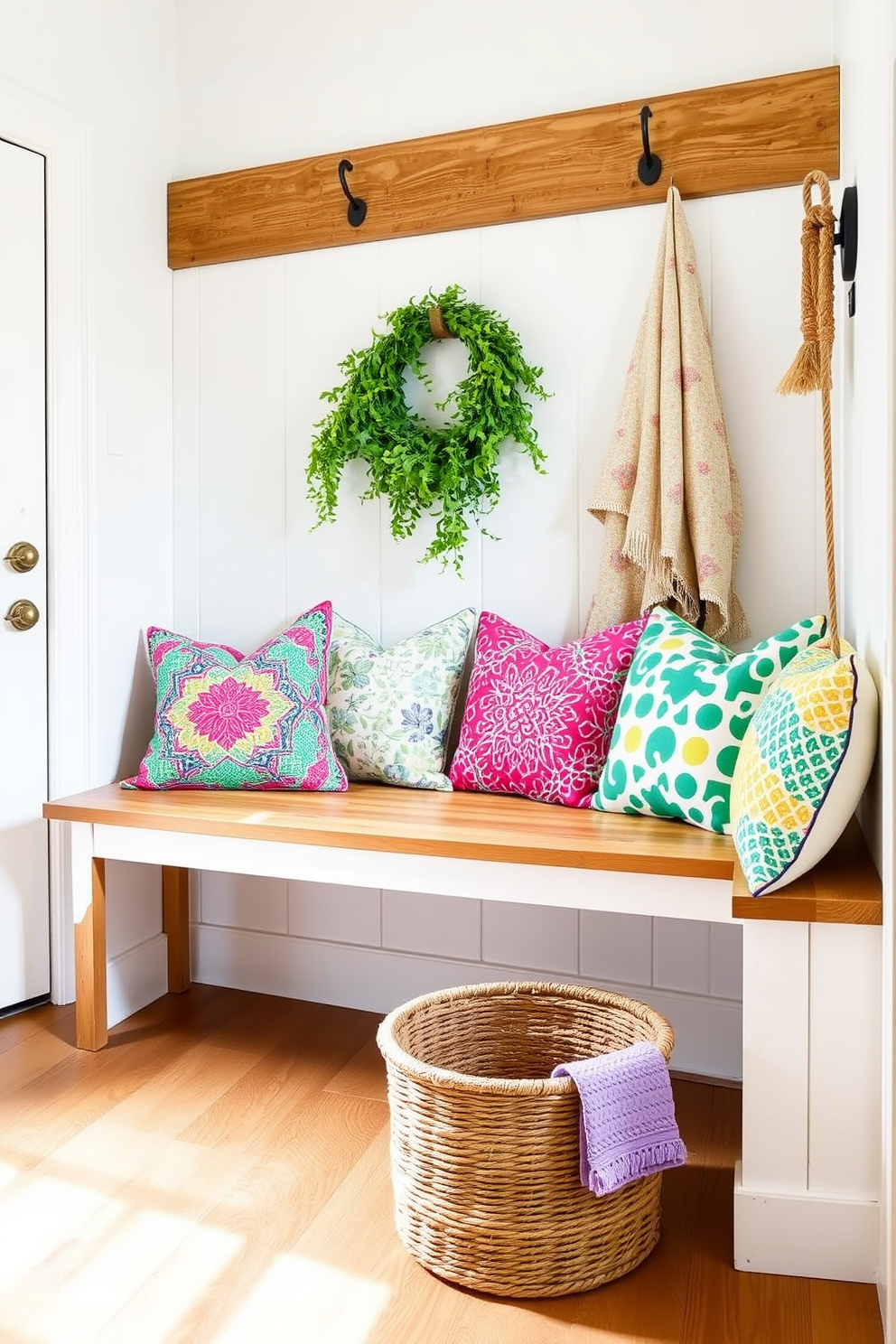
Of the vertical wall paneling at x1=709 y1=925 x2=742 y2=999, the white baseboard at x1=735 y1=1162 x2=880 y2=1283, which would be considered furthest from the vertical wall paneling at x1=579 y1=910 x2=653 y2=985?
the white baseboard at x1=735 y1=1162 x2=880 y2=1283

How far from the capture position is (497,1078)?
1.68 m

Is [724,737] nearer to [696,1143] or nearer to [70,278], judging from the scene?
[696,1143]

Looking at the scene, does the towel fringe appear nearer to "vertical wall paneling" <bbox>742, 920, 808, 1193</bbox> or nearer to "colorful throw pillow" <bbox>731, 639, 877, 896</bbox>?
"vertical wall paneling" <bbox>742, 920, 808, 1193</bbox>

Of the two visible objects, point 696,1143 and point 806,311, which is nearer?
point 806,311

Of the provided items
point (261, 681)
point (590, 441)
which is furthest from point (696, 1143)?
point (590, 441)

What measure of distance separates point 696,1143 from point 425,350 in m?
1.75

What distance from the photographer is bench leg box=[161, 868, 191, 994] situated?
2598 millimetres

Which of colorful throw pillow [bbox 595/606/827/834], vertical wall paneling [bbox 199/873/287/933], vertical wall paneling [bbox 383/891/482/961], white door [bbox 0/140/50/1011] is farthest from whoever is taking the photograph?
vertical wall paneling [bbox 199/873/287/933]

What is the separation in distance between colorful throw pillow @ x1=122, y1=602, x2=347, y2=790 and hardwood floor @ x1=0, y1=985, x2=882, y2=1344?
588 millimetres

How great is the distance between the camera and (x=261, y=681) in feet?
7.47

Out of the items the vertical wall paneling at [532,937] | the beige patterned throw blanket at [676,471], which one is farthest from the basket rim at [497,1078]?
the beige patterned throw blanket at [676,471]

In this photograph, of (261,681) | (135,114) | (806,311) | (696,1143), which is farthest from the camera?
(135,114)

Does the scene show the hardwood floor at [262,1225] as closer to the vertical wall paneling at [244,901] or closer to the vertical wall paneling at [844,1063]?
the vertical wall paneling at [844,1063]

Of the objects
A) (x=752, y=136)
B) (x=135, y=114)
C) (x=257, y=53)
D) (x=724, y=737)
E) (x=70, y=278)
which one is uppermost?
(x=257, y=53)
